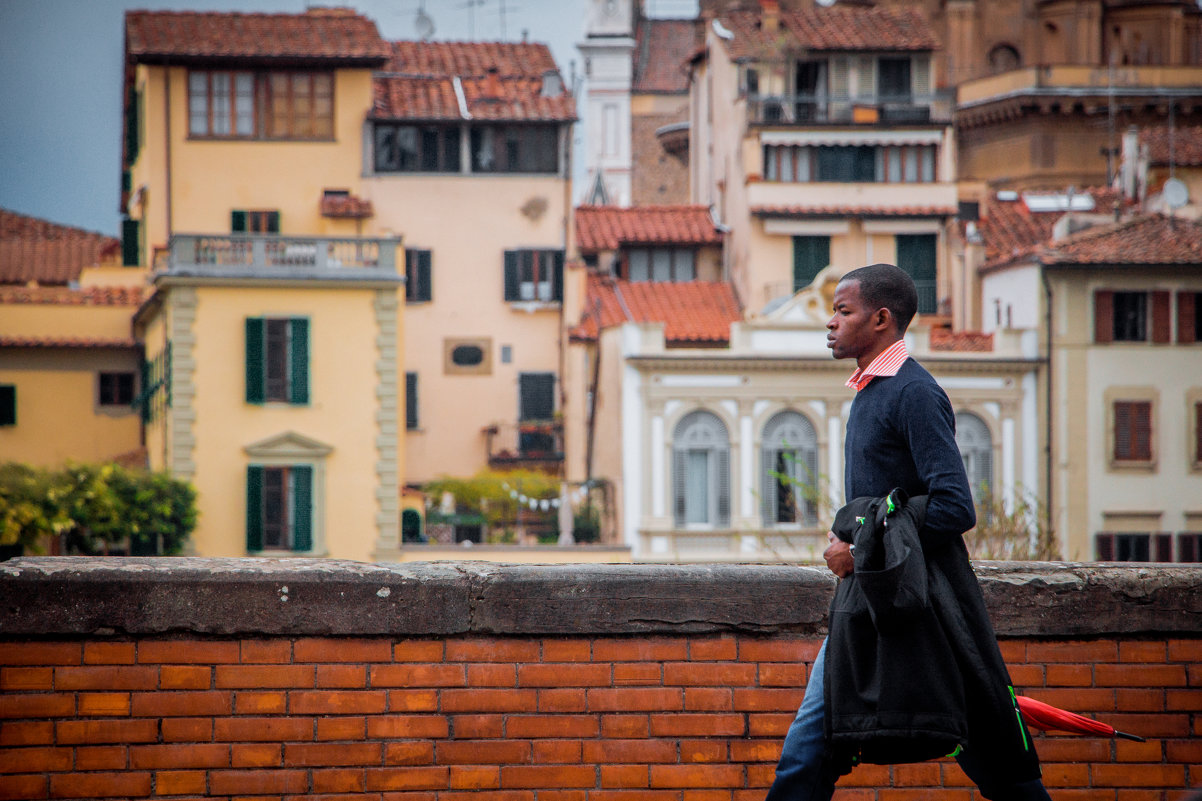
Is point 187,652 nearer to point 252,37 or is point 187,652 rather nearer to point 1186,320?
point 1186,320

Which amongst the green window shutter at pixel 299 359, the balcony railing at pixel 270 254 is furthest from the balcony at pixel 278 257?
the green window shutter at pixel 299 359

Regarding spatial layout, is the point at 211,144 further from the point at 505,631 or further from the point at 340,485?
the point at 505,631

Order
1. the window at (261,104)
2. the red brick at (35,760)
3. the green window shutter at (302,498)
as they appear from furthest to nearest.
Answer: the window at (261,104)
the green window shutter at (302,498)
the red brick at (35,760)

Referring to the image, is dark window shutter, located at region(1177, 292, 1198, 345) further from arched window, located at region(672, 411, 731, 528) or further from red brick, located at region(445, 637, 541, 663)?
red brick, located at region(445, 637, 541, 663)

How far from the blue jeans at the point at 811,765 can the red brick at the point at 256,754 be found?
185 cm

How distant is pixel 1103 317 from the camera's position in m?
34.1

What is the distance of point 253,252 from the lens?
104ft

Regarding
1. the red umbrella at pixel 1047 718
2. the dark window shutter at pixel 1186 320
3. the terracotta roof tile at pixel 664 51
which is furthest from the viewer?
the terracotta roof tile at pixel 664 51

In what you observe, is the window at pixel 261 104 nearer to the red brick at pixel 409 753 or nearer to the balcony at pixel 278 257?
the balcony at pixel 278 257

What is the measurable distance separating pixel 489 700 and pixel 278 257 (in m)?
27.0

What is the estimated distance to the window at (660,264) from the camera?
39.5 metres

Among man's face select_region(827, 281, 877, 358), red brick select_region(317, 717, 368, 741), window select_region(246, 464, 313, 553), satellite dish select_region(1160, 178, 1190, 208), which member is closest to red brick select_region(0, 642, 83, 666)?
red brick select_region(317, 717, 368, 741)

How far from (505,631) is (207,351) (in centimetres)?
2707

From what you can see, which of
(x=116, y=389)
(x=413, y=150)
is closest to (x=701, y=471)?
(x=413, y=150)
